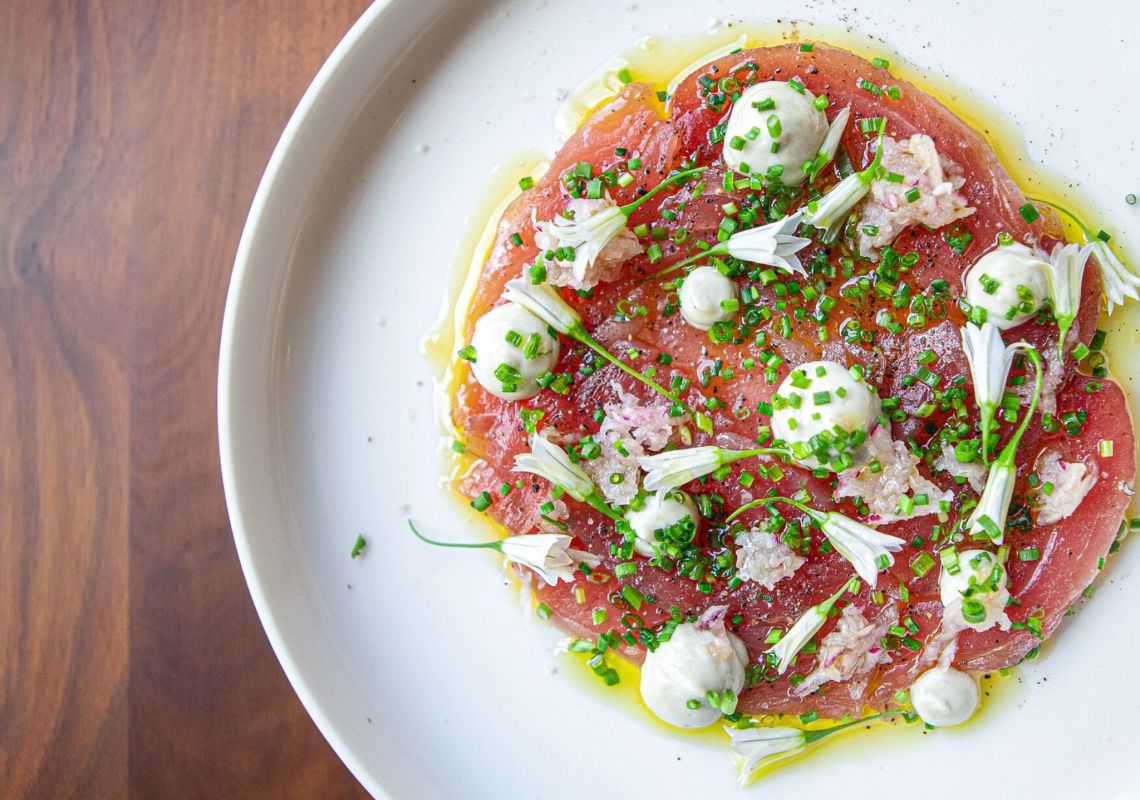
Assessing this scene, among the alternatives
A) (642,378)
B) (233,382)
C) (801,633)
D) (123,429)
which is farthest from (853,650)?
(123,429)

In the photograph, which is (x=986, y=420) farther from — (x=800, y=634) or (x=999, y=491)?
(x=800, y=634)

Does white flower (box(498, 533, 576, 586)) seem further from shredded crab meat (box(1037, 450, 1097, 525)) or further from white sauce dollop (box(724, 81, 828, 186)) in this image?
shredded crab meat (box(1037, 450, 1097, 525))

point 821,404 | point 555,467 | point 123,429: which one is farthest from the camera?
point 123,429

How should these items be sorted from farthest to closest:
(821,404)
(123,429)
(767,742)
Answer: (123,429)
(767,742)
(821,404)

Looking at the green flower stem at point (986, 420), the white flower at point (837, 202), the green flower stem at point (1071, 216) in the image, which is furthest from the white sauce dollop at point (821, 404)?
the green flower stem at point (1071, 216)

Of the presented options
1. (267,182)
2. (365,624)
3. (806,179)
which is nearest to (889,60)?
(806,179)

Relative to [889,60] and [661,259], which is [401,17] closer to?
[661,259]
